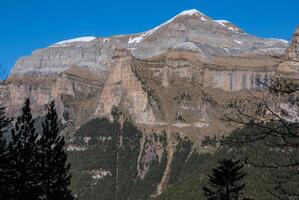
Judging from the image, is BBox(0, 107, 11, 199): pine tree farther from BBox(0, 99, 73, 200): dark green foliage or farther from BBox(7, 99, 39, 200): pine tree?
BBox(7, 99, 39, 200): pine tree

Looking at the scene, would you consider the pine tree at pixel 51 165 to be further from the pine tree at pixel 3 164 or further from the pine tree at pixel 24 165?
the pine tree at pixel 3 164

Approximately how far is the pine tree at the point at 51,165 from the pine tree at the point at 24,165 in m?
1.02

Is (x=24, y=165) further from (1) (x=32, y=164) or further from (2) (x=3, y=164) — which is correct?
(2) (x=3, y=164)

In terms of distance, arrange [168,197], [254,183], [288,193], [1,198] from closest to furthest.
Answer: [288,193] < [1,198] < [254,183] < [168,197]

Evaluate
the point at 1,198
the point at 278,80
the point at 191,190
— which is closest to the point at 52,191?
the point at 1,198

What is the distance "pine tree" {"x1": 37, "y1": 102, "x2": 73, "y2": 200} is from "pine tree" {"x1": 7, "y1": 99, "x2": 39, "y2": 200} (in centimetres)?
102

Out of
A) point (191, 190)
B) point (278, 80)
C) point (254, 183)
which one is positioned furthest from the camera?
point (191, 190)

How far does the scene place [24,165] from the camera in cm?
4194

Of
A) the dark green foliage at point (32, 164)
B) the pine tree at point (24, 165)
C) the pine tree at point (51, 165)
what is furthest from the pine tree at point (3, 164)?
the pine tree at point (51, 165)

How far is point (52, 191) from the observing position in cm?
4688

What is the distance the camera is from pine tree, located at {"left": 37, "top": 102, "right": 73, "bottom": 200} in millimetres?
46500

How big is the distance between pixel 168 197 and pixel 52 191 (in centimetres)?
12997

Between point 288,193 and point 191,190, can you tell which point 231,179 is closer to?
point 288,193

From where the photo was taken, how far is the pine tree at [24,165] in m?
39.8
